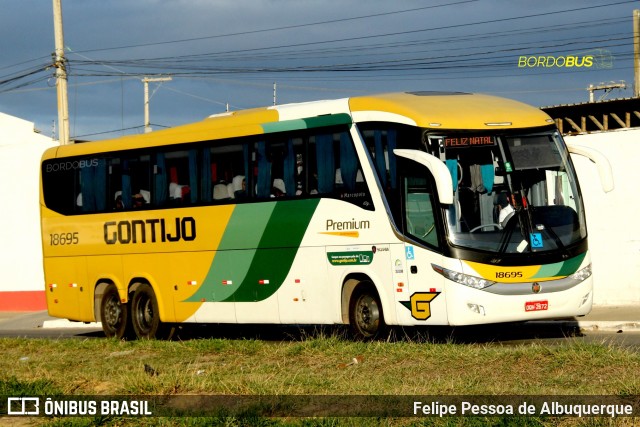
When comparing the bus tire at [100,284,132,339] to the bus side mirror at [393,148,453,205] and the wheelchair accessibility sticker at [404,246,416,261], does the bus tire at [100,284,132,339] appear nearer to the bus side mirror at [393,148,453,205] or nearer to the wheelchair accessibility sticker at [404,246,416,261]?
the wheelchair accessibility sticker at [404,246,416,261]

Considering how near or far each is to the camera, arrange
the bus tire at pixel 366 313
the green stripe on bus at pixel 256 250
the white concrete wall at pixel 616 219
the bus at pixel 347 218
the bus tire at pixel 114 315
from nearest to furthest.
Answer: the bus at pixel 347 218 → the bus tire at pixel 366 313 → the green stripe on bus at pixel 256 250 → the bus tire at pixel 114 315 → the white concrete wall at pixel 616 219

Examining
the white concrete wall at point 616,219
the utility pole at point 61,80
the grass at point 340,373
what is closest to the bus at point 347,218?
the grass at point 340,373

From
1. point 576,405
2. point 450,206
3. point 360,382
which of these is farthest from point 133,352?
point 576,405

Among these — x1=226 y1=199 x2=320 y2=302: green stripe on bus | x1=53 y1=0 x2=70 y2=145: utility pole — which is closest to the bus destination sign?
x1=226 y1=199 x2=320 y2=302: green stripe on bus

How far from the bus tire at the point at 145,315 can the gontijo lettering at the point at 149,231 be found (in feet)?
3.27

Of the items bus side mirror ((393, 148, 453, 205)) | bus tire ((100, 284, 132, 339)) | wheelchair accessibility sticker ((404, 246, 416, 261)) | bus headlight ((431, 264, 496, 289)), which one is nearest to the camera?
bus side mirror ((393, 148, 453, 205))

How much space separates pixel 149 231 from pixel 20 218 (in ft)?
45.0

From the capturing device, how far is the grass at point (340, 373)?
10.7 m

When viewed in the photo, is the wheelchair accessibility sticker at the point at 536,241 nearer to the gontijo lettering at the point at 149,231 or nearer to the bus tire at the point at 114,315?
the gontijo lettering at the point at 149,231

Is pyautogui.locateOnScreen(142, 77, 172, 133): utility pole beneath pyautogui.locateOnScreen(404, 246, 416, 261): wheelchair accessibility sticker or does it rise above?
above

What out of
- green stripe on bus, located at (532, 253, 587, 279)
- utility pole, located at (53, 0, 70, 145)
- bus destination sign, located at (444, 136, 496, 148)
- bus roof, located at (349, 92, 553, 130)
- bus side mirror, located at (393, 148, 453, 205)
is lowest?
green stripe on bus, located at (532, 253, 587, 279)

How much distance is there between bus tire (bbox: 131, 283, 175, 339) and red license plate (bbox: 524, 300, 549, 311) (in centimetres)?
816

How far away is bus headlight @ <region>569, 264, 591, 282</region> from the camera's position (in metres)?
17.1

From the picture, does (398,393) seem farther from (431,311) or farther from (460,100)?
(460,100)
